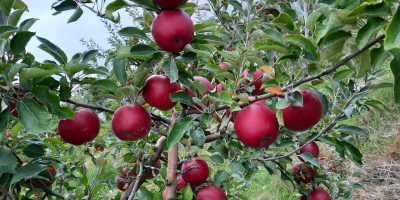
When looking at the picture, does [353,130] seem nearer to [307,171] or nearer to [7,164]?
[307,171]

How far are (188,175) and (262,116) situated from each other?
54 centimetres

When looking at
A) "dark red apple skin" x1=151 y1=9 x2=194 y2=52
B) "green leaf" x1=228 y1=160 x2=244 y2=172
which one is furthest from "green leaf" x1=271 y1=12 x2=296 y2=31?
"green leaf" x1=228 y1=160 x2=244 y2=172

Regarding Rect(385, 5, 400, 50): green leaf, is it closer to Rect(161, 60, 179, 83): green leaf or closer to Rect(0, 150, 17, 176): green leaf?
Rect(161, 60, 179, 83): green leaf

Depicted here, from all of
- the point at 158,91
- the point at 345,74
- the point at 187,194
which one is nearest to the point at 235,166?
the point at 187,194

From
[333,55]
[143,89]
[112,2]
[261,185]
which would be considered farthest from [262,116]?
[261,185]

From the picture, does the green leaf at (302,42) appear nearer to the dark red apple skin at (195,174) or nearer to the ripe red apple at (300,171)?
the dark red apple skin at (195,174)

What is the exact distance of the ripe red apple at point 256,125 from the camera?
89 centimetres

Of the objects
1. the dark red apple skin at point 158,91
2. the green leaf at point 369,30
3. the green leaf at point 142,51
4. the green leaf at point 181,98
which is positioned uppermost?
the green leaf at point 369,30

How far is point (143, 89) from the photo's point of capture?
1.05 metres

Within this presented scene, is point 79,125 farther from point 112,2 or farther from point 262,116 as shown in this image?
point 262,116

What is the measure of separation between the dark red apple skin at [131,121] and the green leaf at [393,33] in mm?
796

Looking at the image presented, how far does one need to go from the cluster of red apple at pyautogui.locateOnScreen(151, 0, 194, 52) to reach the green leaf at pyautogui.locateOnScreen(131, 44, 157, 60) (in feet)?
0.14

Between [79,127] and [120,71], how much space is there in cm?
27

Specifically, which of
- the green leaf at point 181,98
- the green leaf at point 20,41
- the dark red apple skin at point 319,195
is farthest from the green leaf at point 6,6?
the dark red apple skin at point 319,195
